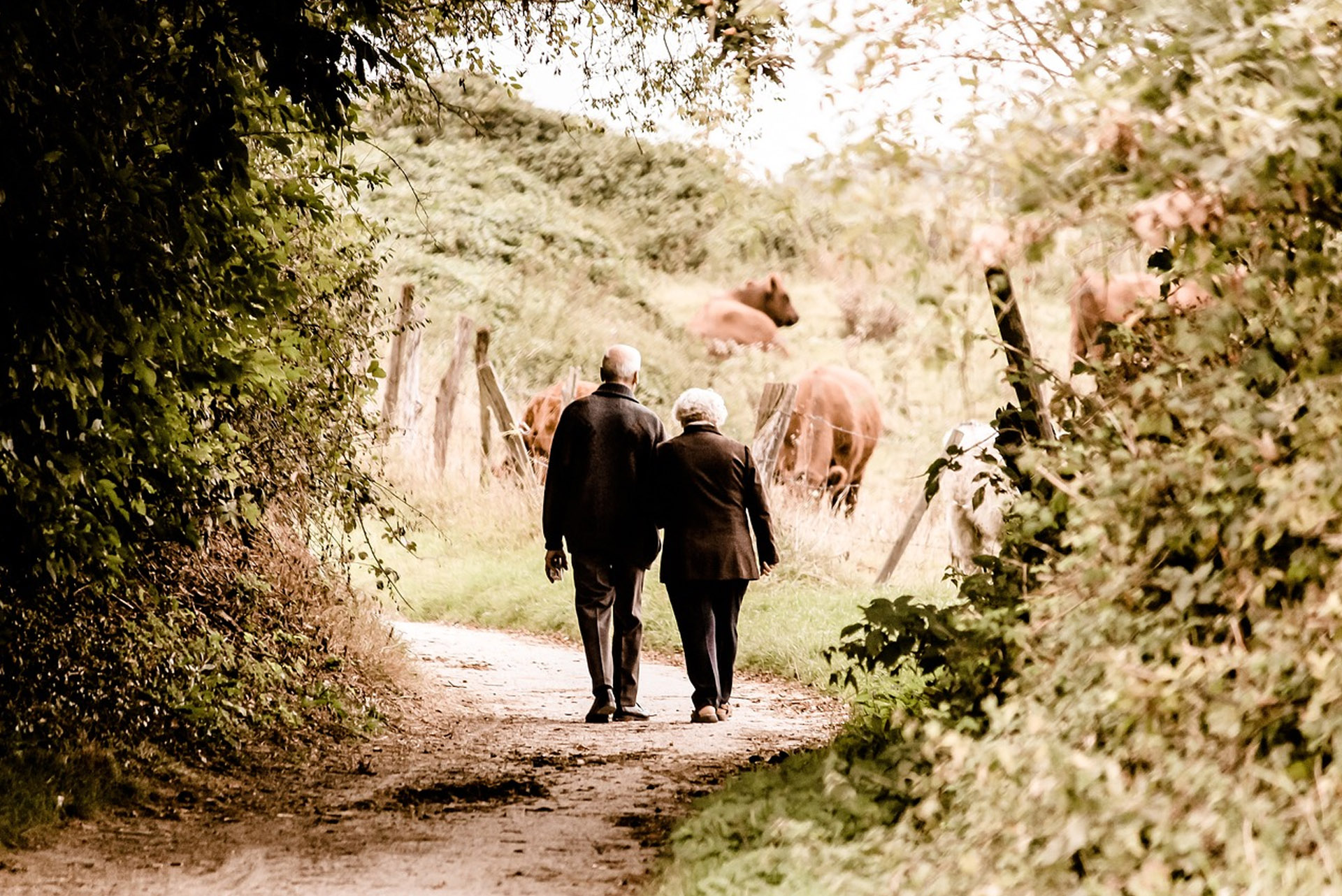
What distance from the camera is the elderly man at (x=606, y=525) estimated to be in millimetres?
8109

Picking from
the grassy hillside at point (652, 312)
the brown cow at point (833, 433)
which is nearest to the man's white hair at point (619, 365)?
the grassy hillside at point (652, 312)

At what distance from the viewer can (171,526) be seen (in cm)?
620

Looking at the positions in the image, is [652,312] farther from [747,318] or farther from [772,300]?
[772,300]

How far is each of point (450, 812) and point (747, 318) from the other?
25065 mm

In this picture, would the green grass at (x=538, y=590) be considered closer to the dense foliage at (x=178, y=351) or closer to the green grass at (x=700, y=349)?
the green grass at (x=700, y=349)

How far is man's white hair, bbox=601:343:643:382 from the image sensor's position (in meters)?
8.32

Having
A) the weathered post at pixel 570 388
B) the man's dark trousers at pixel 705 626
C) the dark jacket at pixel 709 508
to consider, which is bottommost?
the man's dark trousers at pixel 705 626

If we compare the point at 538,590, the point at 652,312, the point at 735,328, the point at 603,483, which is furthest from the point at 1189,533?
the point at 652,312

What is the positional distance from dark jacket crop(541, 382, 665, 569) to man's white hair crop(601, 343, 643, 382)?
134 mm

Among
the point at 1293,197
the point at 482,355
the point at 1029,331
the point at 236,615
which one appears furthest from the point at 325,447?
the point at 482,355

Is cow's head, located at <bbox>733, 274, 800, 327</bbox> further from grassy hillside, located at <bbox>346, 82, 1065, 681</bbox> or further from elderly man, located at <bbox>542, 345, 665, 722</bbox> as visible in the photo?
elderly man, located at <bbox>542, 345, 665, 722</bbox>

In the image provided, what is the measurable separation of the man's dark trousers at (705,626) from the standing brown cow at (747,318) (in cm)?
2137

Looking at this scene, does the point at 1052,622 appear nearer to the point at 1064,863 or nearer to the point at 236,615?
the point at 1064,863

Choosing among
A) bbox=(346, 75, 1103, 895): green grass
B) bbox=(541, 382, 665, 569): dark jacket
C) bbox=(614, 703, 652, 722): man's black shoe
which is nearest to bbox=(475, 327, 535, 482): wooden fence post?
bbox=(346, 75, 1103, 895): green grass
